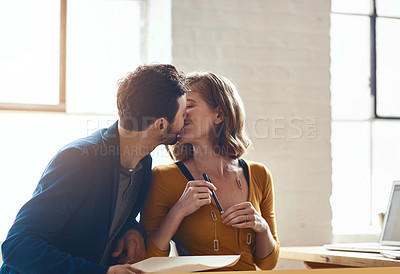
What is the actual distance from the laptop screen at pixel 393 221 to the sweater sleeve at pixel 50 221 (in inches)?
52.4

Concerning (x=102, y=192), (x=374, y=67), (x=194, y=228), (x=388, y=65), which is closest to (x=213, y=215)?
(x=194, y=228)

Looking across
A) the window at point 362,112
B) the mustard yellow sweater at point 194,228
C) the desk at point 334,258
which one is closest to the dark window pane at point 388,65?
the window at point 362,112

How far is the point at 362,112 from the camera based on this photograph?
2943 mm

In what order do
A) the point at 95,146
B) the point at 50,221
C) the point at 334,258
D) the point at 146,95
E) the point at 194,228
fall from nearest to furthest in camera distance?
the point at 50,221 → the point at 95,146 → the point at 146,95 → the point at 194,228 → the point at 334,258

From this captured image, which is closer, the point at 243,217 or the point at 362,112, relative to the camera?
the point at 243,217

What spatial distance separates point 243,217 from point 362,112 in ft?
5.04

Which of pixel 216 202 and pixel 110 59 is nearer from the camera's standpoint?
pixel 216 202

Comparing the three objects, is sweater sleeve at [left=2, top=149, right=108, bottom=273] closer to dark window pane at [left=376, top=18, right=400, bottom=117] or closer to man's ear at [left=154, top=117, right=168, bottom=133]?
man's ear at [left=154, top=117, right=168, bottom=133]

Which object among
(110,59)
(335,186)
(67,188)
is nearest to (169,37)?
(110,59)

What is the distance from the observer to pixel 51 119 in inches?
97.9

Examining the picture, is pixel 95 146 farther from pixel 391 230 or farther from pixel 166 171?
pixel 391 230

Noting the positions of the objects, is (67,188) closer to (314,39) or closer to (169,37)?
(169,37)

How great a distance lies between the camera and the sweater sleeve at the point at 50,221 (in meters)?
1.30

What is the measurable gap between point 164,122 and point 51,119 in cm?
103
